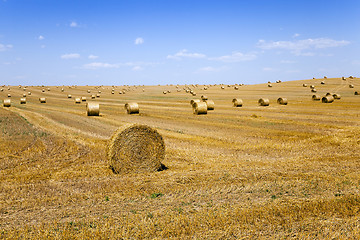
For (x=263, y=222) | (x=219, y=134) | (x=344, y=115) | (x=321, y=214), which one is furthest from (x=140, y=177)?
(x=344, y=115)

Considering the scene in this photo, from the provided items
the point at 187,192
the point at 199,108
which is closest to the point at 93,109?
the point at 199,108

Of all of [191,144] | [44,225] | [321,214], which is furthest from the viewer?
[191,144]

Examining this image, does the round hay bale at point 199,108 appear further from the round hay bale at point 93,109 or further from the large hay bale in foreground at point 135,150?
the large hay bale in foreground at point 135,150

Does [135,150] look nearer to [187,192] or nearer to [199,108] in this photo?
[187,192]

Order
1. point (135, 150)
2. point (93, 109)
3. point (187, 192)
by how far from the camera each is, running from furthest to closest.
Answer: point (93, 109) → point (135, 150) → point (187, 192)

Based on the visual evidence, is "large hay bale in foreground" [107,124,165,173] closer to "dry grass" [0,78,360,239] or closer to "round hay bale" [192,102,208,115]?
"dry grass" [0,78,360,239]

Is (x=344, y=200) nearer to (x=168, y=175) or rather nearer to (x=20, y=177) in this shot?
(x=168, y=175)

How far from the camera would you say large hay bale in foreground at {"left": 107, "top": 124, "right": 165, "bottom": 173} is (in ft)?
35.2

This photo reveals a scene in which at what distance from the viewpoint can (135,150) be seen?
439 inches

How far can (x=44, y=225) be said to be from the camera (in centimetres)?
614

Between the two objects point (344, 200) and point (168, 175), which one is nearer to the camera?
point (344, 200)

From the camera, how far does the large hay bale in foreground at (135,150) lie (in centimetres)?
1074

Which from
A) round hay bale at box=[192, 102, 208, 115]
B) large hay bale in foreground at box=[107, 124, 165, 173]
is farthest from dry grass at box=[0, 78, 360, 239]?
round hay bale at box=[192, 102, 208, 115]

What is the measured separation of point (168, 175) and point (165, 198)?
2339mm
